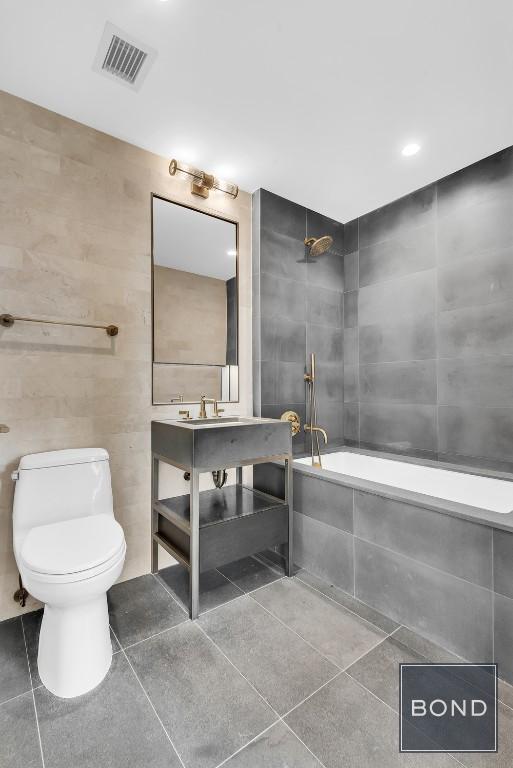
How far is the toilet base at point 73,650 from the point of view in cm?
138

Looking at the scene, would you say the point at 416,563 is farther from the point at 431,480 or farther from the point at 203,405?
the point at 203,405

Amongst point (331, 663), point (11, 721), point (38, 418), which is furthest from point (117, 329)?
point (331, 663)

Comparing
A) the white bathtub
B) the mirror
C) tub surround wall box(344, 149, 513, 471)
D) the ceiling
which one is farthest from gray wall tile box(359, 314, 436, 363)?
the mirror

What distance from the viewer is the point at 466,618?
4.98ft

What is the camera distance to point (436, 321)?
8.55 ft

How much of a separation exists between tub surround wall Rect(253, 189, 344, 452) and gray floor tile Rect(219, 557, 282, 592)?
906 millimetres

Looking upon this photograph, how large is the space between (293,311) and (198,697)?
2.34 metres

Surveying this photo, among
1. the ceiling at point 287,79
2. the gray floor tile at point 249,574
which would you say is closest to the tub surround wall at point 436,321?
the ceiling at point 287,79

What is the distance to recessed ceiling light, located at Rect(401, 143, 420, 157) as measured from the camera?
7.29 feet

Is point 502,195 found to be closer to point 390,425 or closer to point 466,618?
point 390,425

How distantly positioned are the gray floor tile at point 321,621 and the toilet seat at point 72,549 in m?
0.88

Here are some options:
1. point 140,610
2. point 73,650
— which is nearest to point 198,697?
point 73,650

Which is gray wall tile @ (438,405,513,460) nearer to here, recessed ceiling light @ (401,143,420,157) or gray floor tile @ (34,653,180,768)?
recessed ceiling light @ (401,143,420,157)
